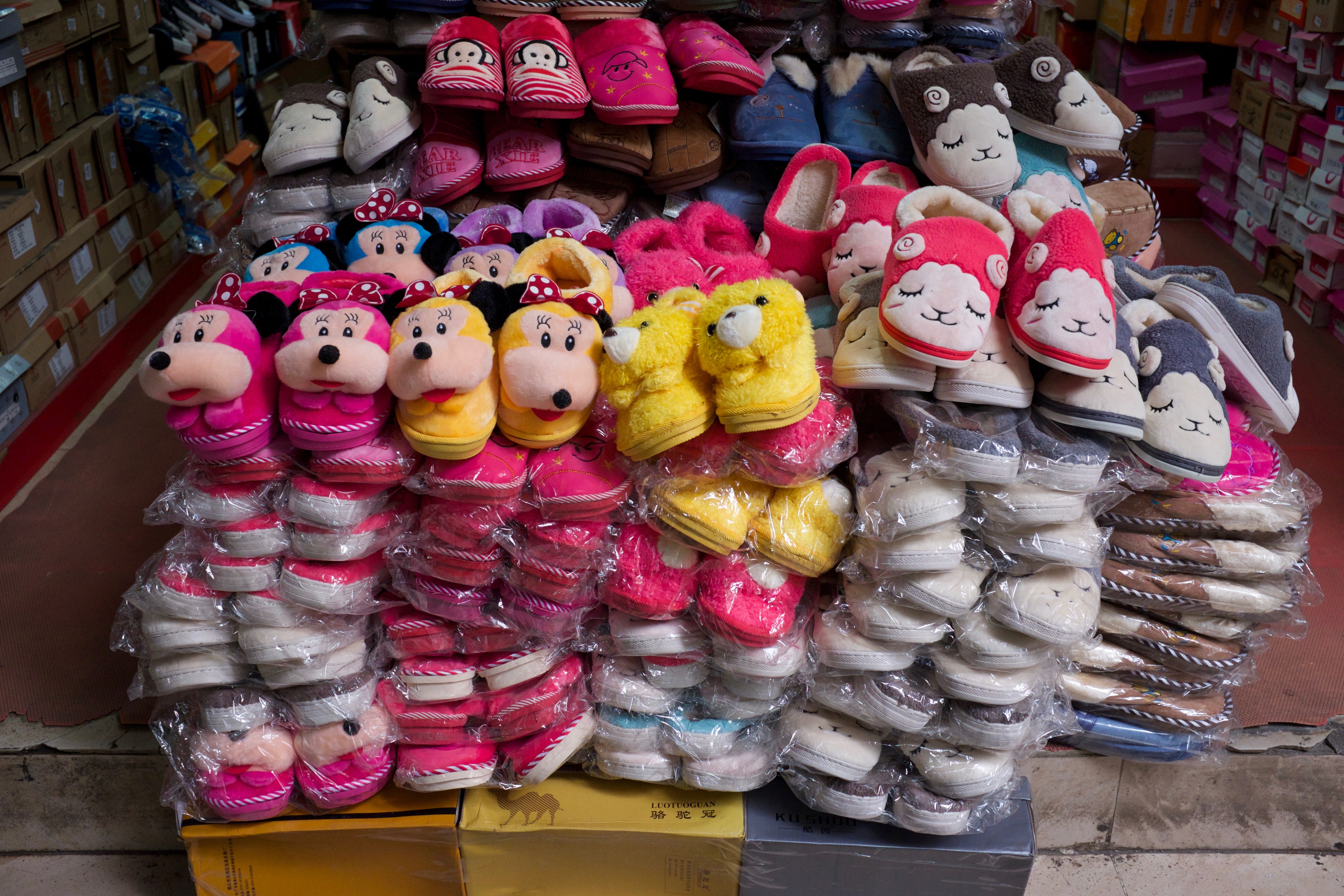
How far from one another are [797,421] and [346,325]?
581mm

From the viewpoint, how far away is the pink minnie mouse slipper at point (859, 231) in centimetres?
148

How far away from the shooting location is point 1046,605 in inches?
49.3

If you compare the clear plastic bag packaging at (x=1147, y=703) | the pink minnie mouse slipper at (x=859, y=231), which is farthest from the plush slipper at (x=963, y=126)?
the clear plastic bag packaging at (x=1147, y=703)

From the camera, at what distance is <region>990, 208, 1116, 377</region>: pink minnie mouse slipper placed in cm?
115

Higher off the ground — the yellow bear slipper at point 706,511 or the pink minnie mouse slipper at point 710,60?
the pink minnie mouse slipper at point 710,60

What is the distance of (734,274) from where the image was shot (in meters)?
1.60

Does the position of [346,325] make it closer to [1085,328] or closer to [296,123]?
[296,123]

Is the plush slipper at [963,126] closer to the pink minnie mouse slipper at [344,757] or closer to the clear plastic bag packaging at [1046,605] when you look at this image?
the clear plastic bag packaging at [1046,605]

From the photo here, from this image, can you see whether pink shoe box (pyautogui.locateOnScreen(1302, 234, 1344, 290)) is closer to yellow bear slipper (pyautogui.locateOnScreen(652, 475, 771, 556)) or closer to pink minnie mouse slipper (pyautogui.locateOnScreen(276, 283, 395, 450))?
yellow bear slipper (pyautogui.locateOnScreen(652, 475, 771, 556))

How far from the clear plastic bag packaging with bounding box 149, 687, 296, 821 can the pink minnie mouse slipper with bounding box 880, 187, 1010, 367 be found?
1.03 meters

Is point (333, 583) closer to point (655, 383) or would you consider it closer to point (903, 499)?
point (655, 383)

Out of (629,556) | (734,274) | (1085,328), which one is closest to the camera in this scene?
(1085,328)

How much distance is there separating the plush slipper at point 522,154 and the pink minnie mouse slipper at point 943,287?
0.75 meters

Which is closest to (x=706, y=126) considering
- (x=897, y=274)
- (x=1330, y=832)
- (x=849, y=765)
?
(x=897, y=274)
